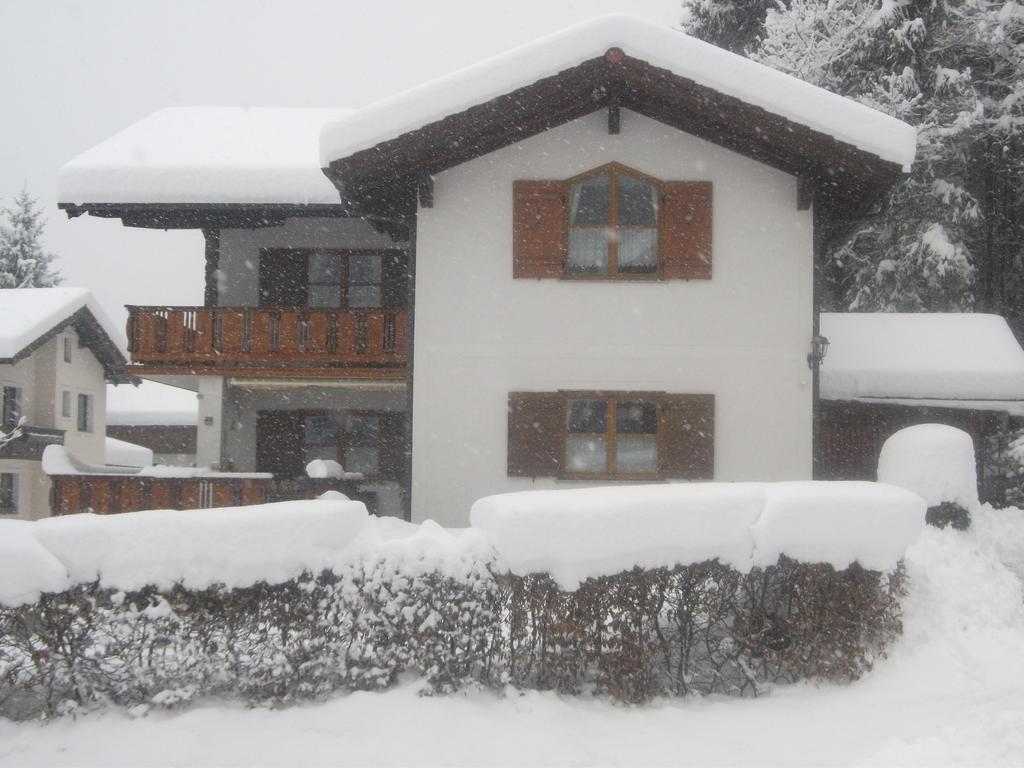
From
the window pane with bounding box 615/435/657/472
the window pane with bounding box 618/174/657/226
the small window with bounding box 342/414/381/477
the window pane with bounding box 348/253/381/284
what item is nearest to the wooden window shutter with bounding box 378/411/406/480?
the small window with bounding box 342/414/381/477

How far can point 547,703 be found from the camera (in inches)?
258

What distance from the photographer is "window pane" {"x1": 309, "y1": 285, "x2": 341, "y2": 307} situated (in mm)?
15719

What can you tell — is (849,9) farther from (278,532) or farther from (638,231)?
(278,532)

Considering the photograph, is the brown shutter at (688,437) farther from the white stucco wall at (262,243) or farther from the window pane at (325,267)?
the window pane at (325,267)

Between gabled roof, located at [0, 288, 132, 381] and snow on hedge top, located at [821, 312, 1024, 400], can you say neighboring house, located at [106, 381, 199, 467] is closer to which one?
gabled roof, located at [0, 288, 132, 381]

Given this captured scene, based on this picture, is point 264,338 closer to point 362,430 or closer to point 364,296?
point 364,296

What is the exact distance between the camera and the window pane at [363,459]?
15.9 metres

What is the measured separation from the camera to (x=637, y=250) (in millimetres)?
11961

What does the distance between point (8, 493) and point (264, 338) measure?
43.2 ft

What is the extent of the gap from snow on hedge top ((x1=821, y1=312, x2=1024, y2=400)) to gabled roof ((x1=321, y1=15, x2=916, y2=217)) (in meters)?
3.52

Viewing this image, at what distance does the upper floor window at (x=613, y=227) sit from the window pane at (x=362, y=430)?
17.4 ft

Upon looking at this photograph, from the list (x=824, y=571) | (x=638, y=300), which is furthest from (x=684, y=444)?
(x=824, y=571)

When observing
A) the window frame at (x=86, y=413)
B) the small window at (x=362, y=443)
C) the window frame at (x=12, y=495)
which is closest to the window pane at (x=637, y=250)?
the small window at (x=362, y=443)

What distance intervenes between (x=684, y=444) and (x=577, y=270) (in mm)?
2603
